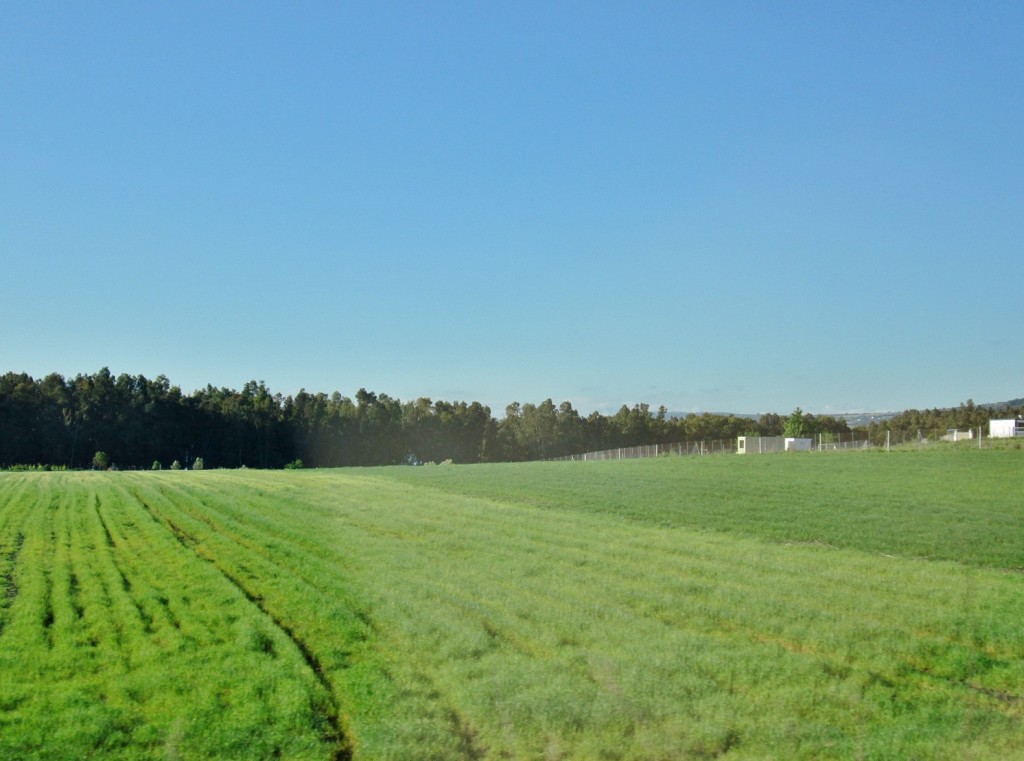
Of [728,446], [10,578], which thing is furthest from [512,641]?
[728,446]

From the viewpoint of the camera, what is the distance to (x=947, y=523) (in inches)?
835

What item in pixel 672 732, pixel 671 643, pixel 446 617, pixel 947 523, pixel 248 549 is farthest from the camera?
pixel 947 523

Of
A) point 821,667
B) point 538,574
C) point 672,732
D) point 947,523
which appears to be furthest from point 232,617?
point 947,523

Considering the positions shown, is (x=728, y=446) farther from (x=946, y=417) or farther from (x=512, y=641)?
(x=946, y=417)

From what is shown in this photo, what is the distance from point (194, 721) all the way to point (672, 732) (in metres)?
3.91

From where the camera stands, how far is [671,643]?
9289 millimetres

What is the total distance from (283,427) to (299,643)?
107187 mm

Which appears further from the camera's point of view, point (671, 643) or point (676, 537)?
point (676, 537)

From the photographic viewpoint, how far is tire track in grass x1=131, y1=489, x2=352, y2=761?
6773 millimetres

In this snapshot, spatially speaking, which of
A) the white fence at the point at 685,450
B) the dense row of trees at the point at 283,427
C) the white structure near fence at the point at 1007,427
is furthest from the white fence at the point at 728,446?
the dense row of trees at the point at 283,427

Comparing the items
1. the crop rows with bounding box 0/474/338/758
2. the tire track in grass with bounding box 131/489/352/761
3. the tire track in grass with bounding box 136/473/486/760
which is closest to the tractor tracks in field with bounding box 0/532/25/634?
the crop rows with bounding box 0/474/338/758

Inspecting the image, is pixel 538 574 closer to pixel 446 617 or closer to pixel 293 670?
pixel 446 617

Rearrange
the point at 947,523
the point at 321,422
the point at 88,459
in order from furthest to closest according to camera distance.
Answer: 1. the point at 321,422
2. the point at 88,459
3. the point at 947,523

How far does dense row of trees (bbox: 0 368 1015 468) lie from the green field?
83.8 meters
